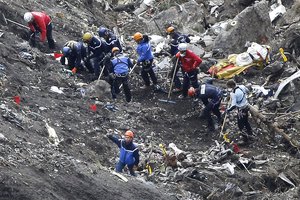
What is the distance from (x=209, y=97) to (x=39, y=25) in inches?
207

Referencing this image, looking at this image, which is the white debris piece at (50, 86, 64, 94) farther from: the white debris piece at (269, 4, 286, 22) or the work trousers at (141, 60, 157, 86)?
the white debris piece at (269, 4, 286, 22)

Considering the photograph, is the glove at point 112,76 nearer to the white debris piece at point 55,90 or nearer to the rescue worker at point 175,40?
the white debris piece at point 55,90

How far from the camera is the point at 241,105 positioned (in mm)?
16578

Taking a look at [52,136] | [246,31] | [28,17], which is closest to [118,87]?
[28,17]

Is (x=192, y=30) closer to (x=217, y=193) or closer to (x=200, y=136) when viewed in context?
(x=200, y=136)

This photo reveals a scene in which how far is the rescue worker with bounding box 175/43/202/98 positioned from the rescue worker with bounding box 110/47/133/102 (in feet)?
4.22

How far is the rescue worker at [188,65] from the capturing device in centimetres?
1816

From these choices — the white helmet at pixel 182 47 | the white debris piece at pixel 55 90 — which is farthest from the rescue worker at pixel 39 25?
the white helmet at pixel 182 47

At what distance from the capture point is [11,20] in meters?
20.4

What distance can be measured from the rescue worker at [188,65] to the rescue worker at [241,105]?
174cm

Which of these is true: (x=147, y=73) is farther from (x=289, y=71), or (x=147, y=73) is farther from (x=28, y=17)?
(x=289, y=71)

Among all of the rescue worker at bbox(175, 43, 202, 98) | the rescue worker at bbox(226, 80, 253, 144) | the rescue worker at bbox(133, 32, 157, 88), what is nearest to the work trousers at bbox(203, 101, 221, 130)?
the rescue worker at bbox(226, 80, 253, 144)

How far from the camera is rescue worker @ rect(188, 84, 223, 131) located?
17078mm

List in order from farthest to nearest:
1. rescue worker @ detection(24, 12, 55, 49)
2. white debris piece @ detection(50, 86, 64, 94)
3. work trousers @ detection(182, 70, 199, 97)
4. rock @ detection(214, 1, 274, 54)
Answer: rock @ detection(214, 1, 274, 54) → rescue worker @ detection(24, 12, 55, 49) → work trousers @ detection(182, 70, 199, 97) → white debris piece @ detection(50, 86, 64, 94)
